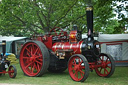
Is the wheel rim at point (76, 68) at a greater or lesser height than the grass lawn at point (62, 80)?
greater

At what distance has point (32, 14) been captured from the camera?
14.7 meters

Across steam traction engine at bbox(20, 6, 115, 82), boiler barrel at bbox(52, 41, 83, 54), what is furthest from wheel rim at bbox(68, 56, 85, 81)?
boiler barrel at bbox(52, 41, 83, 54)

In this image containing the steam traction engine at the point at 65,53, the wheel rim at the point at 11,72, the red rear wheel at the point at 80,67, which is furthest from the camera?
the wheel rim at the point at 11,72

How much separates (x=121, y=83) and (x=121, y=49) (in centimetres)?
607

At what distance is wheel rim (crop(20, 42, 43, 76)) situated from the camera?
874 cm

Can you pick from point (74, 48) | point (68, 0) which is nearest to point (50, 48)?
point (74, 48)

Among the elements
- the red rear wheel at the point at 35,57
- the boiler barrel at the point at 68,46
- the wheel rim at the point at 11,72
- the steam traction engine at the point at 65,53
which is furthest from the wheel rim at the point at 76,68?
the wheel rim at the point at 11,72

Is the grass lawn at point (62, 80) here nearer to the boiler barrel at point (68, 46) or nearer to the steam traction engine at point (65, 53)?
the steam traction engine at point (65, 53)

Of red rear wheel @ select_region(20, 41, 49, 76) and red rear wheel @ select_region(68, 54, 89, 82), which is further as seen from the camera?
red rear wheel @ select_region(20, 41, 49, 76)

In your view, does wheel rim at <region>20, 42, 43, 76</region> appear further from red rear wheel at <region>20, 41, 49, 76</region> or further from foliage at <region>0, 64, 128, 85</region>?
foliage at <region>0, 64, 128, 85</region>

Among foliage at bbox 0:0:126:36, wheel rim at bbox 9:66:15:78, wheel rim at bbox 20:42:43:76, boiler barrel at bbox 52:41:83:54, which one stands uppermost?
foliage at bbox 0:0:126:36

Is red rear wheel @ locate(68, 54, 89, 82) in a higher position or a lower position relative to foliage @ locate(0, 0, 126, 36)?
lower

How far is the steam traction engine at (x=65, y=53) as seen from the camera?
309 inches

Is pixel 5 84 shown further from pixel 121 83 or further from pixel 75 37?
pixel 121 83
